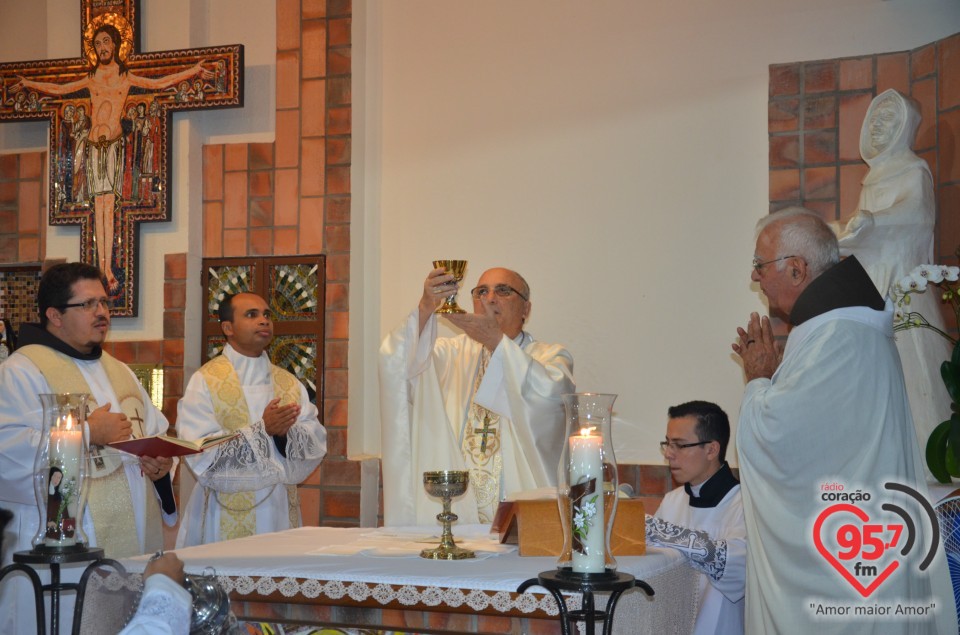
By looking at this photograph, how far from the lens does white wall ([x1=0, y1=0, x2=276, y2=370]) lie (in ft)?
21.5

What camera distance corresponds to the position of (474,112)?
6398 mm

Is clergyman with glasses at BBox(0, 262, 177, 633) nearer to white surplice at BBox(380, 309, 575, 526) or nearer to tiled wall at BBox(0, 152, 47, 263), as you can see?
white surplice at BBox(380, 309, 575, 526)

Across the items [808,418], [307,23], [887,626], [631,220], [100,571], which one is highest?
[307,23]

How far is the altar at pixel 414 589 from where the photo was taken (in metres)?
2.93

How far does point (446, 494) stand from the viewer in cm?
334

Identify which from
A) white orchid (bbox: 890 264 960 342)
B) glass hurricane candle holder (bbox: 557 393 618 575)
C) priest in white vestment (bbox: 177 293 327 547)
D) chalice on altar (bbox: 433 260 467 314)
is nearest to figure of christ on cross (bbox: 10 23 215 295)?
priest in white vestment (bbox: 177 293 327 547)

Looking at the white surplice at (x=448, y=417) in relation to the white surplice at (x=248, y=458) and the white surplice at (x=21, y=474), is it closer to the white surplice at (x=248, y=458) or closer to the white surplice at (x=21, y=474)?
the white surplice at (x=248, y=458)

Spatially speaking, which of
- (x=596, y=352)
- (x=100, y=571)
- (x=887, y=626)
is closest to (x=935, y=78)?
(x=596, y=352)

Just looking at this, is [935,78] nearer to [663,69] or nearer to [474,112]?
[663,69]

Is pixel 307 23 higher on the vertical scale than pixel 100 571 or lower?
higher

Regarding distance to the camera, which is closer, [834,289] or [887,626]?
[887,626]

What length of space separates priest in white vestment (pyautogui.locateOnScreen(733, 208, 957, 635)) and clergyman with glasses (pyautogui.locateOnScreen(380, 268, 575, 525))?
4.83 feet

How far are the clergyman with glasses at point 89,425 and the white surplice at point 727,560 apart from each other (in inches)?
88.4

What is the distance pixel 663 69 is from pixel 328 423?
2.77m
